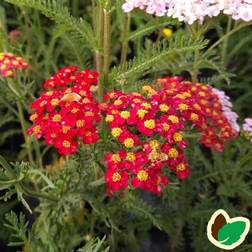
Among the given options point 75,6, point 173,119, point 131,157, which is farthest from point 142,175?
point 75,6

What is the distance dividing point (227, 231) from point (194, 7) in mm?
544

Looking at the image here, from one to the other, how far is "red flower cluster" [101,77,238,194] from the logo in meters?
0.18

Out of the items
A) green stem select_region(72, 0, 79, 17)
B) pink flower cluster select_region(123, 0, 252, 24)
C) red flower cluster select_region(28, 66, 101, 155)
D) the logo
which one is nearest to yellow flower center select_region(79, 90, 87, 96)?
red flower cluster select_region(28, 66, 101, 155)

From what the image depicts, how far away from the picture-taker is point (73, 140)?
39.9 inches

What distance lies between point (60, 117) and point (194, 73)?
1.73 ft

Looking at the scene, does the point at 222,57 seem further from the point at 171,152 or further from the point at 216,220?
the point at 216,220

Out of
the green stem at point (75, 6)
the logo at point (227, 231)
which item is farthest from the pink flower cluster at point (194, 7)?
the green stem at point (75, 6)

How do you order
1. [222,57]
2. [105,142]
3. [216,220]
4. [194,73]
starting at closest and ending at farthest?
1. [216,220]
2. [105,142]
3. [194,73]
4. [222,57]

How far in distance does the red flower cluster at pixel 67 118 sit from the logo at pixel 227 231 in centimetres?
32

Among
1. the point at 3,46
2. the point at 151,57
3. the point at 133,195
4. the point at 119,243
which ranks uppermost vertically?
the point at 3,46

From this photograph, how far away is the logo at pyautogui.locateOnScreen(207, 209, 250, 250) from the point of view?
80 cm

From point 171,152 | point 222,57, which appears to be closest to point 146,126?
point 171,152

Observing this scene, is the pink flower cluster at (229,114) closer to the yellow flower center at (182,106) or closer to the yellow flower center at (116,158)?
the yellow flower center at (182,106)

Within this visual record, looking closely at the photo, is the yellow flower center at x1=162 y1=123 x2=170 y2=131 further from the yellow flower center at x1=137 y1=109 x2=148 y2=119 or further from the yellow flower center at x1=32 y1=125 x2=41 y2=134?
the yellow flower center at x1=32 y1=125 x2=41 y2=134
